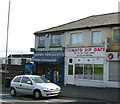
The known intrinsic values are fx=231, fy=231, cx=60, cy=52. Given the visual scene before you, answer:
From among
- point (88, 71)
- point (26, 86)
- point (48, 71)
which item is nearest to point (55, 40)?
point (48, 71)

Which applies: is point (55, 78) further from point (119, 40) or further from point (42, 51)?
point (119, 40)

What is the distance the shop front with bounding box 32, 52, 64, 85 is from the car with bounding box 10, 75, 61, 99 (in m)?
8.12

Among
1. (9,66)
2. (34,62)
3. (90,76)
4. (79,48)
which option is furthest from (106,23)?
(9,66)

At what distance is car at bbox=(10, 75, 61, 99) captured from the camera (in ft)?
48.9

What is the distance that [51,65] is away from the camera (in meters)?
26.2

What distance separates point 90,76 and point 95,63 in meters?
1.40

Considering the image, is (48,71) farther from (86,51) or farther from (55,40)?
(86,51)

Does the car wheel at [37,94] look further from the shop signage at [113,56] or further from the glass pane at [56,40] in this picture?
the glass pane at [56,40]

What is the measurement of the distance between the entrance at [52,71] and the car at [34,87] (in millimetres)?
8615

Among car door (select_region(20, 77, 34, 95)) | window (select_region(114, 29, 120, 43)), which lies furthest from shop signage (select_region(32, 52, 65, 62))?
car door (select_region(20, 77, 34, 95))

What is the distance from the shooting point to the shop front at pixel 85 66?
2159 centimetres

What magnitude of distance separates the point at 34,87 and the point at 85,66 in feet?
29.0

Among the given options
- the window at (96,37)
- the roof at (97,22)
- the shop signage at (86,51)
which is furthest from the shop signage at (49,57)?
the window at (96,37)

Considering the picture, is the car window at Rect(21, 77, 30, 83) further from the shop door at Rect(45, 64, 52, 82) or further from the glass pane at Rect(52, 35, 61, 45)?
the shop door at Rect(45, 64, 52, 82)
